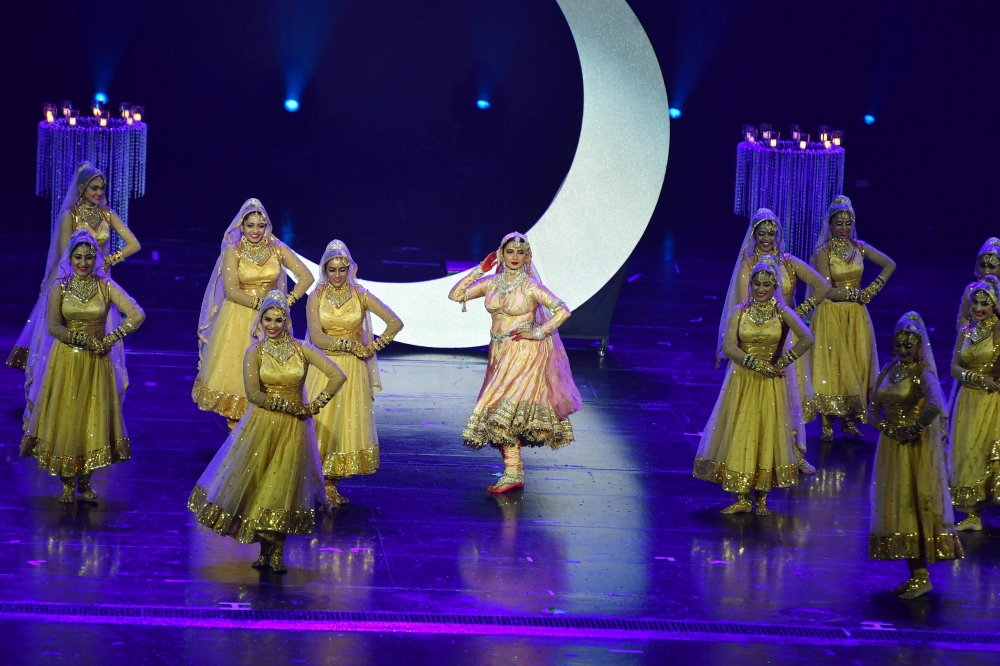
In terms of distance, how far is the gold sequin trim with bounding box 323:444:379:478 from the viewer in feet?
20.9

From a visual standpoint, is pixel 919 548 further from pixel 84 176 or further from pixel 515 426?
pixel 84 176

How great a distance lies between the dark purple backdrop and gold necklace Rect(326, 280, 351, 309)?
707 centimetres

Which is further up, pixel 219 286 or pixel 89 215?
pixel 89 215

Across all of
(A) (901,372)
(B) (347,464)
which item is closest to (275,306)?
(B) (347,464)

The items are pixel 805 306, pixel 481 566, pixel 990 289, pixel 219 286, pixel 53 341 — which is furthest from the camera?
pixel 219 286

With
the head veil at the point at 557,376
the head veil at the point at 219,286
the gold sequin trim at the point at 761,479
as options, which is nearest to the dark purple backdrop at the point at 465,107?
the head veil at the point at 219,286

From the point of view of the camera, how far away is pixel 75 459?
6.26 metres

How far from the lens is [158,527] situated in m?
6.08

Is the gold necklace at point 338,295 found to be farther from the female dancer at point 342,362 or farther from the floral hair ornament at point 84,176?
the floral hair ornament at point 84,176

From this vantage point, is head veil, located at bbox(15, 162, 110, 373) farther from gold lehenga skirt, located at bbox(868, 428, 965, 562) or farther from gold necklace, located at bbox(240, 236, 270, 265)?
gold lehenga skirt, located at bbox(868, 428, 965, 562)

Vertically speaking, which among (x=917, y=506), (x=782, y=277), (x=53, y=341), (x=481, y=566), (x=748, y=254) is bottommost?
(x=481, y=566)

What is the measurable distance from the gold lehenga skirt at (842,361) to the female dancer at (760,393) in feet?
4.85

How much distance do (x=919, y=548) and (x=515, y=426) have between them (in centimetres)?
202

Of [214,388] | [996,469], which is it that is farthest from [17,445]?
[996,469]
